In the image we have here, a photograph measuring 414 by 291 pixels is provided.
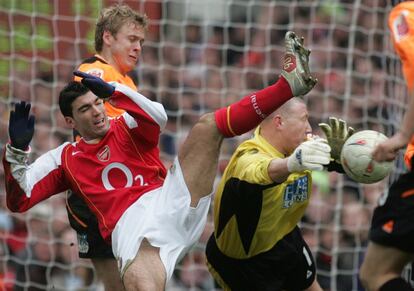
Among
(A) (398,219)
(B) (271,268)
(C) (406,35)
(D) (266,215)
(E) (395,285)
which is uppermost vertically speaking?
(C) (406,35)

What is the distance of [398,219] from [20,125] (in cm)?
197

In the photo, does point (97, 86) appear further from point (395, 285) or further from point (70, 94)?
point (395, 285)

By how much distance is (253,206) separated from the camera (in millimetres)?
5613

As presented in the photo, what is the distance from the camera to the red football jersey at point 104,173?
17.8 ft

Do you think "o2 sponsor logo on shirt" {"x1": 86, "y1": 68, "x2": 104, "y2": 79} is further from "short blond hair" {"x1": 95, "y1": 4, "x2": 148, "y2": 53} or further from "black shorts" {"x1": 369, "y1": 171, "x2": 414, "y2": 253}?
"black shorts" {"x1": 369, "y1": 171, "x2": 414, "y2": 253}

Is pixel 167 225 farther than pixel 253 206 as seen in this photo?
No

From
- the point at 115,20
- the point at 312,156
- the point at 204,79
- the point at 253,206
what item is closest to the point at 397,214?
the point at 312,156

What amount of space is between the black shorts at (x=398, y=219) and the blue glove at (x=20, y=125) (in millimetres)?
1830

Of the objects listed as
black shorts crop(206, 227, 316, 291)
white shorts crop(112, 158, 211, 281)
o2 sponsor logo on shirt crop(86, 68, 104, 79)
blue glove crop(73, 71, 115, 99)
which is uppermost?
blue glove crop(73, 71, 115, 99)

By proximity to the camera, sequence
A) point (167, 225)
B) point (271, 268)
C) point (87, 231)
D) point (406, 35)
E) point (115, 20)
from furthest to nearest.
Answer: point (115, 20), point (87, 231), point (271, 268), point (167, 225), point (406, 35)

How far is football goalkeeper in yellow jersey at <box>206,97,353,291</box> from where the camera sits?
18.3 ft

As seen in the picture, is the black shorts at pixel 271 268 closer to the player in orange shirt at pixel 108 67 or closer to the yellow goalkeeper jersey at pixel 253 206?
the yellow goalkeeper jersey at pixel 253 206

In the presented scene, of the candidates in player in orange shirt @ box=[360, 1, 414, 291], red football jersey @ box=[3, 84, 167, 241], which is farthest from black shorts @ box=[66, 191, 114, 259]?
player in orange shirt @ box=[360, 1, 414, 291]

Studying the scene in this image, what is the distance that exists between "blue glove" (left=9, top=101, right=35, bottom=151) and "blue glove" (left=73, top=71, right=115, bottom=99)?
Answer: 33 centimetres
